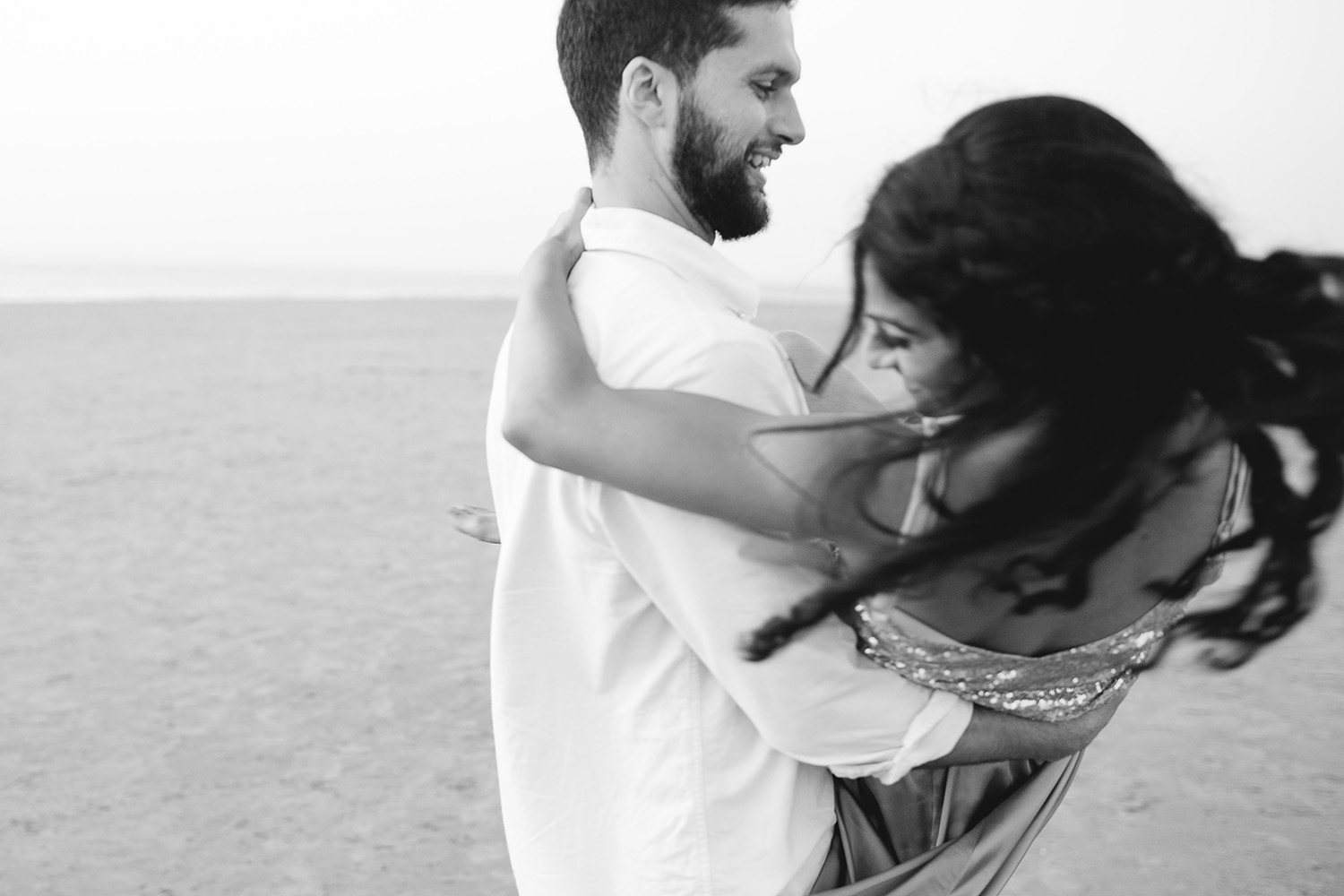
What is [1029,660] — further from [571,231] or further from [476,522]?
[476,522]

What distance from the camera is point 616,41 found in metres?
1.93

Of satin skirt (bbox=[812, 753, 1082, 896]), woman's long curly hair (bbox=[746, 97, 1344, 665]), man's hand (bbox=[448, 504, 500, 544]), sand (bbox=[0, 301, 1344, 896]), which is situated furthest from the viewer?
sand (bbox=[0, 301, 1344, 896])

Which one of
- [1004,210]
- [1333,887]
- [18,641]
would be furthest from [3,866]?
[1333,887]

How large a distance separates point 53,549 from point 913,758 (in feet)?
22.9

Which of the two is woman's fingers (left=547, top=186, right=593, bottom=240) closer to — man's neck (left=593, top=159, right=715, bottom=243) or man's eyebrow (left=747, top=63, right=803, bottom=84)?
man's neck (left=593, top=159, right=715, bottom=243)

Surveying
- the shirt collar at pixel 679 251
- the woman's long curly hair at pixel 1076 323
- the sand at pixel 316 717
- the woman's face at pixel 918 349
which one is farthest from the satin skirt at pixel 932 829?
the sand at pixel 316 717

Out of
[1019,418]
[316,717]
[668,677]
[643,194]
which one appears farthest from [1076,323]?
[316,717]

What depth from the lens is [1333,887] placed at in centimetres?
372

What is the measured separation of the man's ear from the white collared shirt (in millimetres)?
203

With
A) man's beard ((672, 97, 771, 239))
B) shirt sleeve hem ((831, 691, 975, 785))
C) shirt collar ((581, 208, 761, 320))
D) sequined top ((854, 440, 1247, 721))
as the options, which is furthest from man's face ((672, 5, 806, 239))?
shirt sleeve hem ((831, 691, 975, 785))

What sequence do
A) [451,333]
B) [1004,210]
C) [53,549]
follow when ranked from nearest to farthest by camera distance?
[1004,210] < [53,549] < [451,333]

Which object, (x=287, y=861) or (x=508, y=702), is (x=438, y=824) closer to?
(x=287, y=861)

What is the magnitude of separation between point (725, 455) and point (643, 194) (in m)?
0.62

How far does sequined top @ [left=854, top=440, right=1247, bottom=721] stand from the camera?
1521mm
